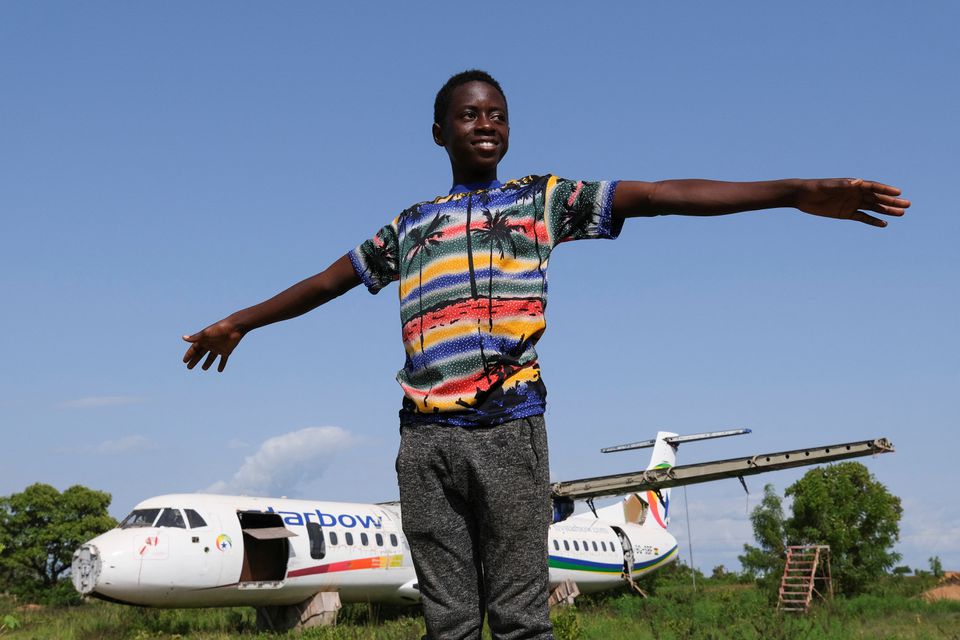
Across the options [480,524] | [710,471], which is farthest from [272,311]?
[710,471]

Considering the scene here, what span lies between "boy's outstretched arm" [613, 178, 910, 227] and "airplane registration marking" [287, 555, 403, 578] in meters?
15.1

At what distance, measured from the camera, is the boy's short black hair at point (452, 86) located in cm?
317

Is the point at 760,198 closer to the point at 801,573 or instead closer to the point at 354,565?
the point at 354,565

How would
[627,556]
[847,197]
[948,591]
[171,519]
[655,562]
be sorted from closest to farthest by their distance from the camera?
[847,197] < [171,519] < [627,556] < [655,562] < [948,591]

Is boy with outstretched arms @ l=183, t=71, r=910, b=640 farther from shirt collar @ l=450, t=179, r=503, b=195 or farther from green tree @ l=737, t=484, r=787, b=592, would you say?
green tree @ l=737, t=484, r=787, b=592

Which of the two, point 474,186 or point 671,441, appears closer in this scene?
point 474,186

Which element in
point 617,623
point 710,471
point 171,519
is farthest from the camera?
point 710,471

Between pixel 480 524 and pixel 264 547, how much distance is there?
1617 cm

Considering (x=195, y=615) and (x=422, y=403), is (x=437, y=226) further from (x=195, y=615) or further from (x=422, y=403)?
(x=195, y=615)

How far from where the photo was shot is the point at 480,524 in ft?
8.82

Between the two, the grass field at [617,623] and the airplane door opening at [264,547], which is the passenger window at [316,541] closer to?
the airplane door opening at [264,547]

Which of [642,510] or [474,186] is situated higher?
[474,186]

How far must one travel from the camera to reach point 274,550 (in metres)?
17.8

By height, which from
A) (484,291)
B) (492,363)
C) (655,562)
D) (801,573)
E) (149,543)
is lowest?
(801,573)
